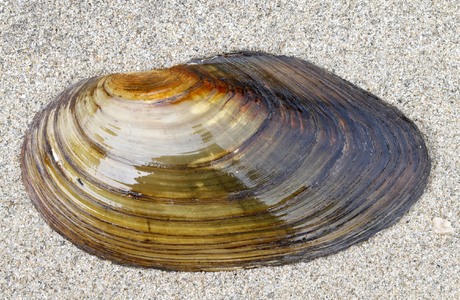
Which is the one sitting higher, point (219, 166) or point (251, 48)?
point (251, 48)

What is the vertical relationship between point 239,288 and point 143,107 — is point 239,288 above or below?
below

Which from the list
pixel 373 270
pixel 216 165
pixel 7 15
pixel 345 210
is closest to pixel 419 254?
pixel 373 270

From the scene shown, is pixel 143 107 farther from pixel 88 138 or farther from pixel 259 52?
pixel 259 52

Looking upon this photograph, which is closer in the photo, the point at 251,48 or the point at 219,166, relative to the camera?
the point at 219,166

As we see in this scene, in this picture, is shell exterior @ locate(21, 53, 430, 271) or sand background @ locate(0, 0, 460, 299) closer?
shell exterior @ locate(21, 53, 430, 271)
